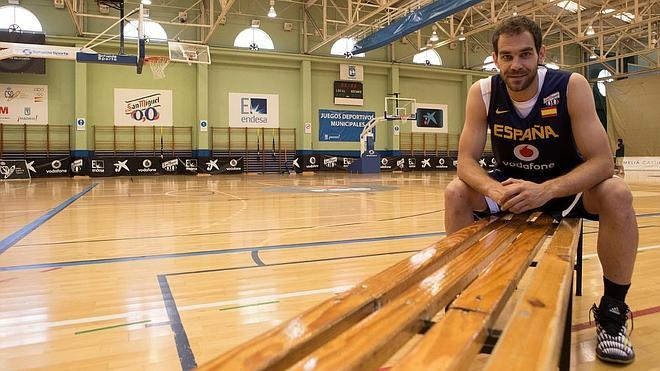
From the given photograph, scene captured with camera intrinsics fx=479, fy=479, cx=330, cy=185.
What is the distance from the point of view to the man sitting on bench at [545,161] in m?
1.76

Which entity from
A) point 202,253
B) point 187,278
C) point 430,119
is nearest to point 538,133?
point 187,278

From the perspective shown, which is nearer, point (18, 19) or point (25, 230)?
point (25, 230)

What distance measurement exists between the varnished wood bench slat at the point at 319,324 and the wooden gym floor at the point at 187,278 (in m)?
0.86

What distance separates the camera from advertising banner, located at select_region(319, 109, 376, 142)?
19453 mm

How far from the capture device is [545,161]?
2.08 metres

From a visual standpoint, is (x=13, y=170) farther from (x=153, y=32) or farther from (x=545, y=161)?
(x=545, y=161)

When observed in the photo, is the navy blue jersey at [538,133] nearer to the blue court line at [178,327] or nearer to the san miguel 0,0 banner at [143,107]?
the blue court line at [178,327]

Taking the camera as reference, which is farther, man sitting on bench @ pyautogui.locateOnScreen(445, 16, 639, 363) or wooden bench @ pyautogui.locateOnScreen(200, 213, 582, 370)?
man sitting on bench @ pyautogui.locateOnScreen(445, 16, 639, 363)

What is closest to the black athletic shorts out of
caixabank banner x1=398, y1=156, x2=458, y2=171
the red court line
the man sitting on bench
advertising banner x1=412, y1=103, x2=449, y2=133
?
the man sitting on bench

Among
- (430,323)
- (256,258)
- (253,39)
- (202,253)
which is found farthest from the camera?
(253,39)

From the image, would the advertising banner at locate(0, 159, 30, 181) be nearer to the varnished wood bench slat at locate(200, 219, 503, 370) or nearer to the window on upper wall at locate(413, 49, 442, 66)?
the window on upper wall at locate(413, 49, 442, 66)

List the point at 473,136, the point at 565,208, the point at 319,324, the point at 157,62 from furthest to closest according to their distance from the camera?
1. the point at 157,62
2. the point at 473,136
3. the point at 565,208
4. the point at 319,324

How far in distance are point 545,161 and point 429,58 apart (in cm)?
2020

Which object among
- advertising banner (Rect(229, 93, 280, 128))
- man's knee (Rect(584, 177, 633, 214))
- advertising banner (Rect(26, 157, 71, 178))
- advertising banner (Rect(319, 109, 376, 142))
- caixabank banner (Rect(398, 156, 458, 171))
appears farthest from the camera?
caixabank banner (Rect(398, 156, 458, 171))
